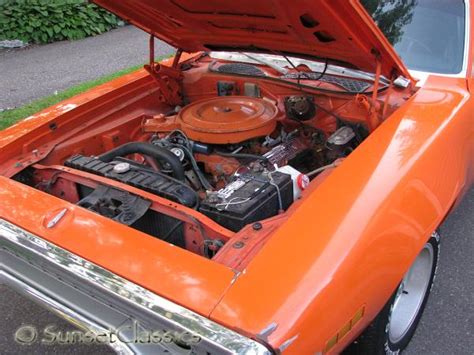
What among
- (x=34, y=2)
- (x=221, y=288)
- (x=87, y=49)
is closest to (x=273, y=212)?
(x=221, y=288)

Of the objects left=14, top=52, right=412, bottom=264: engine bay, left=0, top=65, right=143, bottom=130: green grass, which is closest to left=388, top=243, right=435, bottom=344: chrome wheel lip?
left=14, top=52, right=412, bottom=264: engine bay

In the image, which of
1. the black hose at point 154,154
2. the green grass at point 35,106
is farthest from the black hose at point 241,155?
the green grass at point 35,106

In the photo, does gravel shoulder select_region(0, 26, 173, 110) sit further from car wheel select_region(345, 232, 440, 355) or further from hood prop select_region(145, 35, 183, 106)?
car wheel select_region(345, 232, 440, 355)

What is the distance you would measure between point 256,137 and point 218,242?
3.01 feet

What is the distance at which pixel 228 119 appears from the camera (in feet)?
8.55

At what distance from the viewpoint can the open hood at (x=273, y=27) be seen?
1.96 m

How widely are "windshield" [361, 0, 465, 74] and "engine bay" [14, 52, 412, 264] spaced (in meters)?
0.35

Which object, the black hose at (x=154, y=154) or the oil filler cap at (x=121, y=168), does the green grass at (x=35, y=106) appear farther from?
the oil filler cap at (x=121, y=168)

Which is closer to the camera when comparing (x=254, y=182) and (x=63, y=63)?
(x=254, y=182)

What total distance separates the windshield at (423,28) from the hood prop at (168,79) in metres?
1.24

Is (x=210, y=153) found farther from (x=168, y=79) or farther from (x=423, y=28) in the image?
(x=423, y=28)

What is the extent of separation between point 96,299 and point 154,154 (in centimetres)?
92

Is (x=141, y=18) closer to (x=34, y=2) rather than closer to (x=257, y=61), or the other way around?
(x=257, y=61)

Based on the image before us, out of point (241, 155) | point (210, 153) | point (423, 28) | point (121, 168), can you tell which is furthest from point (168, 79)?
point (423, 28)
